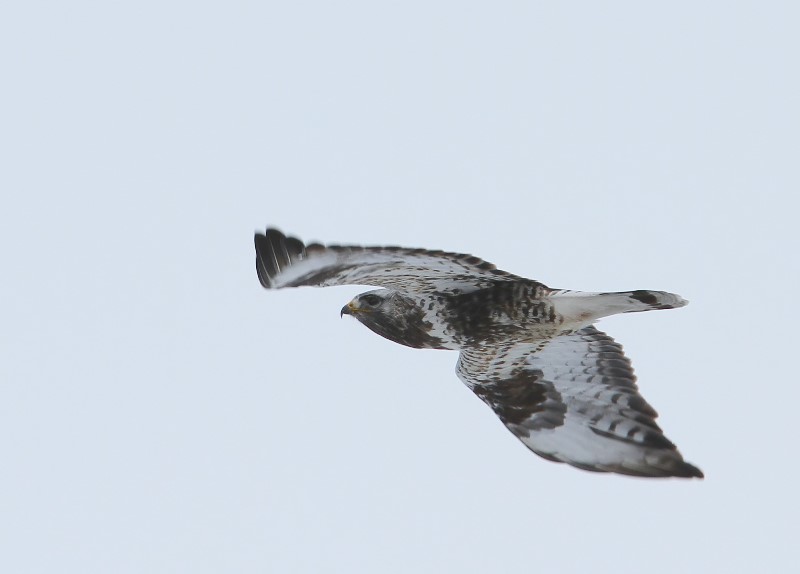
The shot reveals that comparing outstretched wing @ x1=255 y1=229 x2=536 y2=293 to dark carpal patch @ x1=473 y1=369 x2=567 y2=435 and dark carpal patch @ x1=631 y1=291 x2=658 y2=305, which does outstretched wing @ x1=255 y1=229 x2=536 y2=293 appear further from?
dark carpal patch @ x1=473 y1=369 x2=567 y2=435

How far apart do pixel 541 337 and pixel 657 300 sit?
4.25 feet

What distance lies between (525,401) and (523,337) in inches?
40.0

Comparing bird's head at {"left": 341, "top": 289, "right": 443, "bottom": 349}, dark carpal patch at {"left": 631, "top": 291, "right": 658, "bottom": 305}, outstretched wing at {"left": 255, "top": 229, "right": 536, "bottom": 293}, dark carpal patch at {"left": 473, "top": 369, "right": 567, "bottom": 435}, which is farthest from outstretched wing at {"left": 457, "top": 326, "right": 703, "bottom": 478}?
outstretched wing at {"left": 255, "top": 229, "right": 536, "bottom": 293}

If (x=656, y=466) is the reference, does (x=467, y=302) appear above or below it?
above

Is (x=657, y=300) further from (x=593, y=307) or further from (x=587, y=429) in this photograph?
(x=587, y=429)

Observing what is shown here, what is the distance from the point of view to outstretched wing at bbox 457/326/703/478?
11.1 meters

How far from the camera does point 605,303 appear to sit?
1031cm

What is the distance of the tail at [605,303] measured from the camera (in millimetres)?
10055

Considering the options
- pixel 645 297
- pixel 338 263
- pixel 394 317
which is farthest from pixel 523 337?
pixel 338 263

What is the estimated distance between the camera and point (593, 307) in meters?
10.4

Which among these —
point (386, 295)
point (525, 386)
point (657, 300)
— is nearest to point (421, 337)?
point (386, 295)

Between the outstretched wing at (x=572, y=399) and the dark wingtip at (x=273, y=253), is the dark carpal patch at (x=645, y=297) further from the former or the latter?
the dark wingtip at (x=273, y=253)

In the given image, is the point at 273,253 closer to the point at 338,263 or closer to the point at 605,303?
the point at 338,263

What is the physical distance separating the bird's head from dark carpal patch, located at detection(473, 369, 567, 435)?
106cm
